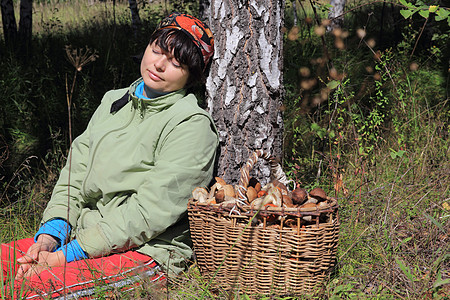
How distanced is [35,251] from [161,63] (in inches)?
41.0

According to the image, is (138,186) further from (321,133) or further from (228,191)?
(321,133)

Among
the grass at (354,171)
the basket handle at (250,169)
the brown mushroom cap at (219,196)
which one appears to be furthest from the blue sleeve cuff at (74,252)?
the basket handle at (250,169)

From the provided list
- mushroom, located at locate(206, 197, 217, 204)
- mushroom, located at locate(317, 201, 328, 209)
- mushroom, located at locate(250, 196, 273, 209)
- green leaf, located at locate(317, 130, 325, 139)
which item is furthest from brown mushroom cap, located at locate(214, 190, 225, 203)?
green leaf, located at locate(317, 130, 325, 139)

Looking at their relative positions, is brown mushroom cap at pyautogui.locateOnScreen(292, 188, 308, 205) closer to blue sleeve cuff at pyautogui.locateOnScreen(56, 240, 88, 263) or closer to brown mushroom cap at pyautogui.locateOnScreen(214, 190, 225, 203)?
brown mushroom cap at pyautogui.locateOnScreen(214, 190, 225, 203)

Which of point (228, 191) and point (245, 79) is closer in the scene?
point (228, 191)

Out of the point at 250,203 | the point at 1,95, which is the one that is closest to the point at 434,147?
the point at 250,203

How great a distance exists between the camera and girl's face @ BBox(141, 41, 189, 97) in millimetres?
2266

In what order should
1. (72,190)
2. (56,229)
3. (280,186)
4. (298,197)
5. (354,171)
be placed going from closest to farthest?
(298,197), (280,186), (56,229), (72,190), (354,171)

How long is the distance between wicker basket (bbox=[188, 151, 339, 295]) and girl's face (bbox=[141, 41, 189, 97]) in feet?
1.91

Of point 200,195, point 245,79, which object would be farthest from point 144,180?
point 245,79

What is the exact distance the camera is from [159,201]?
2.09 meters

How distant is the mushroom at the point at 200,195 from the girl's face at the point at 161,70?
0.54 metres

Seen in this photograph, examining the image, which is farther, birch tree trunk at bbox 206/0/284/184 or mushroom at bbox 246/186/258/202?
birch tree trunk at bbox 206/0/284/184

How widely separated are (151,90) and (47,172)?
1.82 metres
